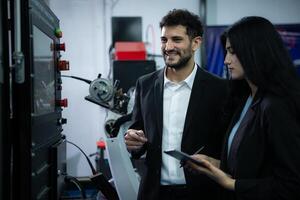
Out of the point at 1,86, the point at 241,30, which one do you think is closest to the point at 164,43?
the point at 241,30

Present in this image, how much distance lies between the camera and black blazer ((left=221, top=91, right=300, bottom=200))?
965mm

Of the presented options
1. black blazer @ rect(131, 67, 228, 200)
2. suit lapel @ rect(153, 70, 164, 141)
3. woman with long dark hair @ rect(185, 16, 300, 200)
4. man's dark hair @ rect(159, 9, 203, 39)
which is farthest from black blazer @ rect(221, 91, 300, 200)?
man's dark hair @ rect(159, 9, 203, 39)

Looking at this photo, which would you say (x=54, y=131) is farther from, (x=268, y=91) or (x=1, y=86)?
(x=268, y=91)


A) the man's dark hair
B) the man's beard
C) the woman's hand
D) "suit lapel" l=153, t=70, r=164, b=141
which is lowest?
the woman's hand

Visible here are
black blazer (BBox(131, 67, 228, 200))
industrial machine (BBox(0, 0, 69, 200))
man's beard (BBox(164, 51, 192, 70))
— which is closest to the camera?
industrial machine (BBox(0, 0, 69, 200))

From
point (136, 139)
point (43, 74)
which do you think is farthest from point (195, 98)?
point (43, 74)

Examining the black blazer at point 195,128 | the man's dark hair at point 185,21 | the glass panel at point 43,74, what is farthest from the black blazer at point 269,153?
the glass panel at point 43,74

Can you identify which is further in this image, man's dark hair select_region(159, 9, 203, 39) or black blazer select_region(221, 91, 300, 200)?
man's dark hair select_region(159, 9, 203, 39)

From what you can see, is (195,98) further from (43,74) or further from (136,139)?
(43,74)

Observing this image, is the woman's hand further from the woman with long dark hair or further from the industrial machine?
the industrial machine

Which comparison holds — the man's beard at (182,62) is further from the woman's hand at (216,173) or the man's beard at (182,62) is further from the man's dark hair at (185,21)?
the woman's hand at (216,173)

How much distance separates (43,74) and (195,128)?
737 millimetres

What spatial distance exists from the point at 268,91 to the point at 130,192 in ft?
3.92

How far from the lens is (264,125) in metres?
1.03
